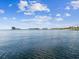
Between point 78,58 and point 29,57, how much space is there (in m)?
17.6

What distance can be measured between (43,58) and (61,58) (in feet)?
21.1

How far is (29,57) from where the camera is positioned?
49.2 metres

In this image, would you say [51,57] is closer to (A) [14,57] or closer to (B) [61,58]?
(B) [61,58]

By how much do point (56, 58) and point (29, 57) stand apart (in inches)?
388

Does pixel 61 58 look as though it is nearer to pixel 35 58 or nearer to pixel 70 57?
pixel 70 57

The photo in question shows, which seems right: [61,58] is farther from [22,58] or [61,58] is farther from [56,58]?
[22,58]

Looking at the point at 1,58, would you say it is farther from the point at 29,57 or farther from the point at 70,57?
the point at 70,57

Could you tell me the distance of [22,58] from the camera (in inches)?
1881

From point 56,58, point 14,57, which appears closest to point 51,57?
point 56,58

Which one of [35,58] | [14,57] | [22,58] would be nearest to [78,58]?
[35,58]

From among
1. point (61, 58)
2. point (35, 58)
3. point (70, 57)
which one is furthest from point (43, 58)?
point (70, 57)

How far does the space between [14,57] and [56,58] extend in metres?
15.2

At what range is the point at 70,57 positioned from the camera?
49031 mm

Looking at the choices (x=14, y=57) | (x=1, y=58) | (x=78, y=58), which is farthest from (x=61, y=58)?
(x=1, y=58)
